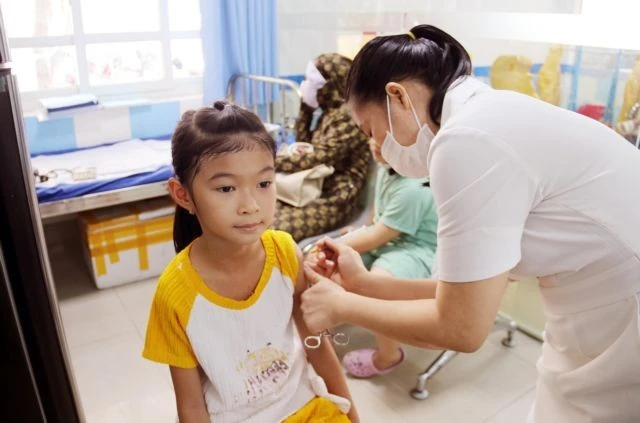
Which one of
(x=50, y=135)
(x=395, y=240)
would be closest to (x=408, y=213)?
(x=395, y=240)

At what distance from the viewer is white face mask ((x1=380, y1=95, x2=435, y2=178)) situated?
1153mm

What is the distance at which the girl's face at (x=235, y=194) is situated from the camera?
3.64 ft

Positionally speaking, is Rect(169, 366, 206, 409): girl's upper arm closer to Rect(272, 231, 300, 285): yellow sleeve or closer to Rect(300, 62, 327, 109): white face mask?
Rect(272, 231, 300, 285): yellow sleeve

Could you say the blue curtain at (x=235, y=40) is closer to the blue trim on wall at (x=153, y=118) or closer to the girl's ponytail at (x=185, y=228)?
the blue trim on wall at (x=153, y=118)

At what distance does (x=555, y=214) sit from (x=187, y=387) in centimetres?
82

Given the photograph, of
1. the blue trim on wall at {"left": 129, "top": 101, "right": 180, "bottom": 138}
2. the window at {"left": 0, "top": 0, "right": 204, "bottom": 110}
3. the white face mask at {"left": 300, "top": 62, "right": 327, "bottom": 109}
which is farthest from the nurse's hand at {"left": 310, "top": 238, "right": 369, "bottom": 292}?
the window at {"left": 0, "top": 0, "right": 204, "bottom": 110}

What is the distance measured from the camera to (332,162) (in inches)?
113

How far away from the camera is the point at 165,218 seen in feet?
10.5

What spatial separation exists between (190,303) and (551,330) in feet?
2.55

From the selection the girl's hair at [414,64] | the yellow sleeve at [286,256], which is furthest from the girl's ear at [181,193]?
the girl's hair at [414,64]

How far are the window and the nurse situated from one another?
291 centimetres

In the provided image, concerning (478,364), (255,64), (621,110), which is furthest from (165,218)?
(621,110)

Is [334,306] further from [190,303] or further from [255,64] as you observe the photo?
[255,64]

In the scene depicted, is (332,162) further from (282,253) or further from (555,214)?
(555,214)
